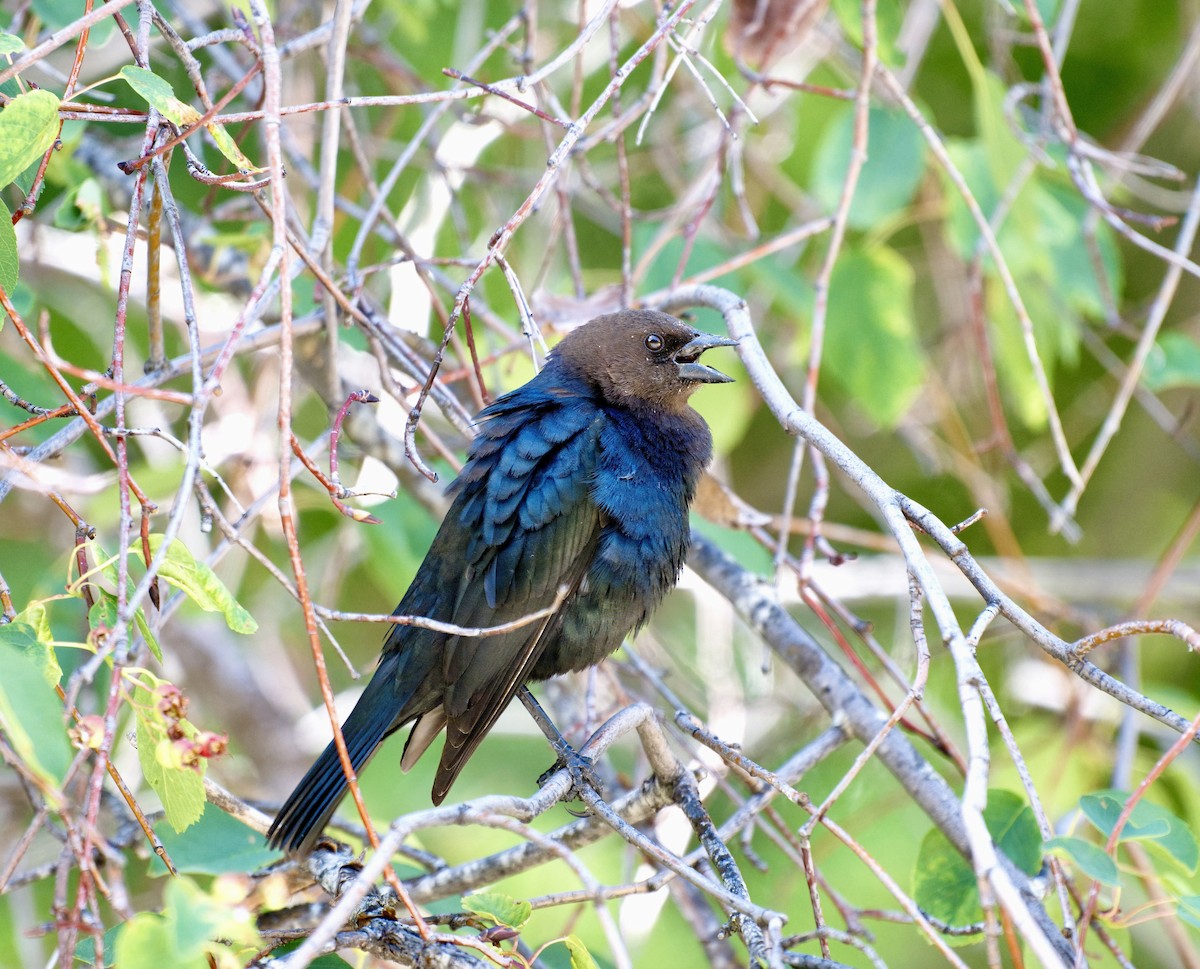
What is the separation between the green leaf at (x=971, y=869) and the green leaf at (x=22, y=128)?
2210 mm

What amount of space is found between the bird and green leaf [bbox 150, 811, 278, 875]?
38cm

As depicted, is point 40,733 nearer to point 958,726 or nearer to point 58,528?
point 58,528

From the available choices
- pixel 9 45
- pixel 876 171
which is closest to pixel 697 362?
pixel 876 171

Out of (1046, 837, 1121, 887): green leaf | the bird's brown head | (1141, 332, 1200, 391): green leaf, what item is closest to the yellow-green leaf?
the bird's brown head

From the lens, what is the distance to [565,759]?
2805 mm

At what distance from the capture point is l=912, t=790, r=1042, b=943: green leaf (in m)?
2.56

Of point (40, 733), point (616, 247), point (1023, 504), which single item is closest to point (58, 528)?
point (616, 247)

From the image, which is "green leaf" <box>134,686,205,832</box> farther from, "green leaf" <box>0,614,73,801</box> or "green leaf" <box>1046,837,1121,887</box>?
"green leaf" <box>1046,837,1121,887</box>

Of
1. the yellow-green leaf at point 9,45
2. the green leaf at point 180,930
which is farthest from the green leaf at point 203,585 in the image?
the yellow-green leaf at point 9,45

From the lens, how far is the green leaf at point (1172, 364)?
3408mm

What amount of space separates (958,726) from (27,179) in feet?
Answer: 13.1

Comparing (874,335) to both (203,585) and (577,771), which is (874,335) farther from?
(203,585)

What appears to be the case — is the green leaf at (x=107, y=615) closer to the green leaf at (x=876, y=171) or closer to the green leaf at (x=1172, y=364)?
the green leaf at (x=876, y=171)

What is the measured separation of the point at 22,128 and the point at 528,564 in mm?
1525
